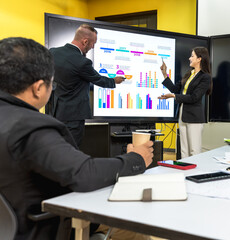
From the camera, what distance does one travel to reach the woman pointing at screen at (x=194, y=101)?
3043 millimetres

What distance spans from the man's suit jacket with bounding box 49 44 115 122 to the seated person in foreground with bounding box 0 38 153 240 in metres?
1.64

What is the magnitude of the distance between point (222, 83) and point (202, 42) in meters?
0.60

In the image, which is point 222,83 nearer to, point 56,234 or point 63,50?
point 63,50

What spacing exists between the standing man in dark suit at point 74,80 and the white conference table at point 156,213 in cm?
175

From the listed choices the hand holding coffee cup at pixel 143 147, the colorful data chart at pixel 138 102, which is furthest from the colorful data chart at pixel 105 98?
the hand holding coffee cup at pixel 143 147

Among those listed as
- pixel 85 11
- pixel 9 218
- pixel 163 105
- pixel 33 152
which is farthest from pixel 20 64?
pixel 85 11

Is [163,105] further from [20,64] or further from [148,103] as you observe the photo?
[20,64]

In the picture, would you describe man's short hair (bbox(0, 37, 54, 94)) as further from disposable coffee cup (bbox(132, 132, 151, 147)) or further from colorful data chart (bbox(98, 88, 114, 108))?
colorful data chart (bbox(98, 88, 114, 108))

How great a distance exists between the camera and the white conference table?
596mm

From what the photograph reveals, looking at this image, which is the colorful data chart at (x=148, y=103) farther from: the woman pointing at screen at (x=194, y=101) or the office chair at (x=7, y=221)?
the office chair at (x=7, y=221)

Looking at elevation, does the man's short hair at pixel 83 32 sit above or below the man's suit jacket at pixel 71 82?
above

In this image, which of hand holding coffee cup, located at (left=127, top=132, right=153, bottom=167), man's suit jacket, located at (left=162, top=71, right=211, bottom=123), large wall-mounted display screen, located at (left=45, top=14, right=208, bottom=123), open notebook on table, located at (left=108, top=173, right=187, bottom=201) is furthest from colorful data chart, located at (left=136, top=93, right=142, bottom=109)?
open notebook on table, located at (left=108, top=173, right=187, bottom=201)

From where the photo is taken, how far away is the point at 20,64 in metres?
0.82

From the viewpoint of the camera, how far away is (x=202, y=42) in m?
3.55
